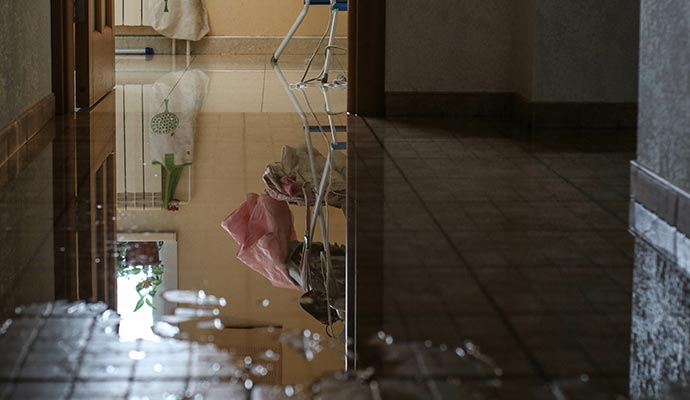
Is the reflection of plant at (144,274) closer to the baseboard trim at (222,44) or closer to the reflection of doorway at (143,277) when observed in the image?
the reflection of doorway at (143,277)

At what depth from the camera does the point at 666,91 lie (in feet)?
8.09

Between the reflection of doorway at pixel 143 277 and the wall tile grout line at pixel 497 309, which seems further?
the reflection of doorway at pixel 143 277

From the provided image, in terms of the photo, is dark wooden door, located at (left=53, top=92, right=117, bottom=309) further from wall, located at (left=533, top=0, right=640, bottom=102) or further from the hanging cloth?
wall, located at (left=533, top=0, right=640, bottom=102)

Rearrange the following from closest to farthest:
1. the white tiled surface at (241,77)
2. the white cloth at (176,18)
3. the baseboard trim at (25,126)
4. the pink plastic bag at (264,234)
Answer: the pink plastic bag at (264,234)
the baseboard trim at (25,126)
the white tiled surface at (241,77)
the white cloth at (176,18)

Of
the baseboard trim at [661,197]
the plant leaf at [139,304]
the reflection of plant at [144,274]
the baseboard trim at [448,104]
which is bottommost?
the plant leaf at [139,304]

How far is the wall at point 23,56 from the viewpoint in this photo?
11.1 ft

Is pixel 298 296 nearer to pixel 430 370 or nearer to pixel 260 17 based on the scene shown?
pixel 430 370

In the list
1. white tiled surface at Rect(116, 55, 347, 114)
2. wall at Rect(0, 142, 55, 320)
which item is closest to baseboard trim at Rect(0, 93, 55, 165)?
wall at Rect(0, 142, 55, 320)

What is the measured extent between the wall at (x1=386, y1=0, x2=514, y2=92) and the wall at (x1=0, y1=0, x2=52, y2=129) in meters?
1.38

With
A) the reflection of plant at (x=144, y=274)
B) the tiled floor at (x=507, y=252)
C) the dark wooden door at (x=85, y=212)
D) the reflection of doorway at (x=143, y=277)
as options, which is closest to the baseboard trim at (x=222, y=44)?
the dark wooden door at (x=85, y=212)

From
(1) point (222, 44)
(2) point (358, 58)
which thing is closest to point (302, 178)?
(2) point (358, 58)

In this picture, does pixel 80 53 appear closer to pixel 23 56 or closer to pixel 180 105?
pixel 180 105

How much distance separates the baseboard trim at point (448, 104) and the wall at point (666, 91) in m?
2.03

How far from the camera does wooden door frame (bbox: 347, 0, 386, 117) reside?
4.55m
